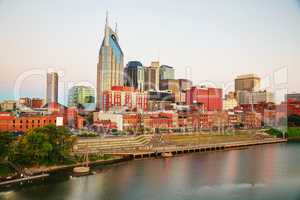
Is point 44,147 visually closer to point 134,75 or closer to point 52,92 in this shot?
point 52,92

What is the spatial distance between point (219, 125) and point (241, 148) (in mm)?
2469

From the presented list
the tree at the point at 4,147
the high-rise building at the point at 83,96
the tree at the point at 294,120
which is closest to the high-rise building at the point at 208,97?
the tree at the point at 294,120

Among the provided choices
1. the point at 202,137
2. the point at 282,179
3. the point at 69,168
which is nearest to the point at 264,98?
the point at 202,137

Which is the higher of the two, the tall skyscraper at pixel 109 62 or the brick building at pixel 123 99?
the tall skyscraper at pixel 109 62

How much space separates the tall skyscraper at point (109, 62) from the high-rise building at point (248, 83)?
5.50m

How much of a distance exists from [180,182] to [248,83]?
1123 centimetres

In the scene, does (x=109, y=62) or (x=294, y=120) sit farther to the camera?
(x=109, y=62)

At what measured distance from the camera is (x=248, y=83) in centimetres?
1380

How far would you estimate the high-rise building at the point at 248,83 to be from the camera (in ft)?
44.0

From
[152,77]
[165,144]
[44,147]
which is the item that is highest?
[152,77]

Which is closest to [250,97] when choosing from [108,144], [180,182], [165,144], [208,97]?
[208,97]

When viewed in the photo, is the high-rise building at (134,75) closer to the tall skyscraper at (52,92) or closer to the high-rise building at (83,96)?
the high-rise building at (83,96)

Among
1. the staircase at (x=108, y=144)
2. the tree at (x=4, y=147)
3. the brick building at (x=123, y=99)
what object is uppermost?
the brick building at (x=123, y=99)

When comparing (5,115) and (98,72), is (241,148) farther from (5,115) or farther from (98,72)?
(98,72)
